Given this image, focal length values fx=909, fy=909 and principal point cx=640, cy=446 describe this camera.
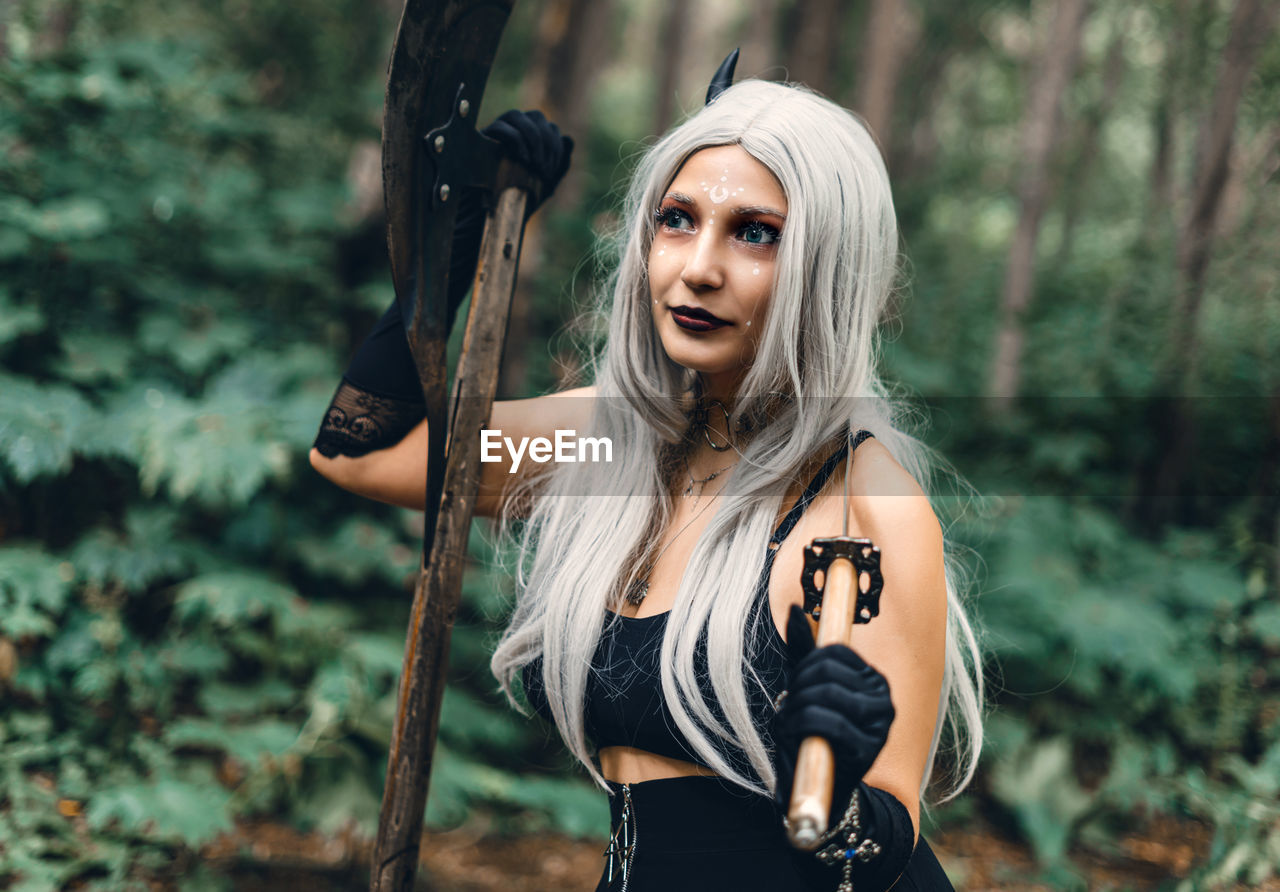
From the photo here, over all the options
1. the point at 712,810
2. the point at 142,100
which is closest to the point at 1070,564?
the point at 712,810

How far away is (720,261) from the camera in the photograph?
4.96ft

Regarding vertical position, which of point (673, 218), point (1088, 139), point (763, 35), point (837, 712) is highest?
point (763, 35)

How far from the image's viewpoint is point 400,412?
71.4 inches

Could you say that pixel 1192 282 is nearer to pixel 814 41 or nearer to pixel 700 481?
pixel 814 41

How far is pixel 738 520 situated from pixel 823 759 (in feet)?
1.97

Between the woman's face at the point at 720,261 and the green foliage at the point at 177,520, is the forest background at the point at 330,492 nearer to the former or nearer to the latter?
the green foliage at the point at 177,520

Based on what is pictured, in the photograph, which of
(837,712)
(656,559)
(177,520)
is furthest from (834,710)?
(177,520)

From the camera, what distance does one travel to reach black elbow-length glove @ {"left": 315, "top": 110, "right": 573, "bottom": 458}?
5.89 ft

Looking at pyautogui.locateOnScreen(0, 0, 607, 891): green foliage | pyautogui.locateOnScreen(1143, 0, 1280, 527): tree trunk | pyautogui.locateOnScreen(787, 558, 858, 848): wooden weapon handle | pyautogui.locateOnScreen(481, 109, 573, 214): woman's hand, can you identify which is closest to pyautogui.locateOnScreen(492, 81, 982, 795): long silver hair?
pyautogui.locateOnScreen(481, 109, 573, 214): woman's hand

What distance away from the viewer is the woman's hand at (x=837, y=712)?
1.03 metres

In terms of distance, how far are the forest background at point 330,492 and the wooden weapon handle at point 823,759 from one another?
2.80ft

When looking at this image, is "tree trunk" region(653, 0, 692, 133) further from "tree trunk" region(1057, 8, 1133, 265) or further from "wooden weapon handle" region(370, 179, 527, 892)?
"wooden weapon handle" region(370, 179, 527, 892)

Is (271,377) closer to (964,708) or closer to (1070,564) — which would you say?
(964,708)

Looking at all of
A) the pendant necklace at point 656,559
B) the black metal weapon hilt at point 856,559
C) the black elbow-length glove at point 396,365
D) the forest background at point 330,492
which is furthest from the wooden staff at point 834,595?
the black elbow-length glove at point 396,365
